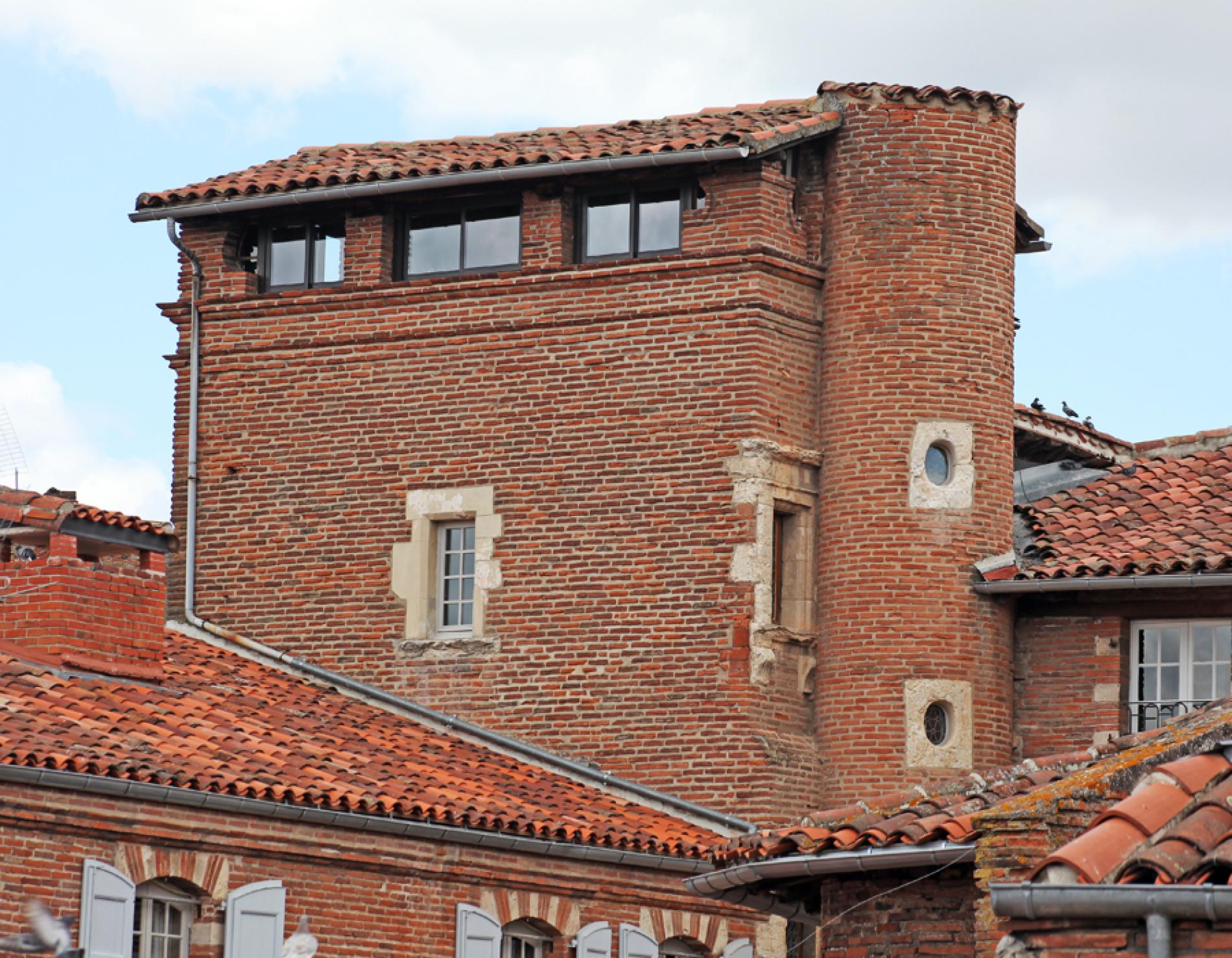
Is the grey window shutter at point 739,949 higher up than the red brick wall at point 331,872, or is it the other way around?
the red brick wall at point 331,872

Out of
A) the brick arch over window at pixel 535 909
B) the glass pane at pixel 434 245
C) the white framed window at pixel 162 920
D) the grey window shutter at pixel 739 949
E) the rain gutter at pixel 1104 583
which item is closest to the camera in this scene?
the white framed window at pixel 162 920

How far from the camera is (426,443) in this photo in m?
24.7

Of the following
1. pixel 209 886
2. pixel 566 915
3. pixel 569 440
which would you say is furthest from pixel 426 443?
pixel 209 886

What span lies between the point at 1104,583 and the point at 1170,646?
0.99 m

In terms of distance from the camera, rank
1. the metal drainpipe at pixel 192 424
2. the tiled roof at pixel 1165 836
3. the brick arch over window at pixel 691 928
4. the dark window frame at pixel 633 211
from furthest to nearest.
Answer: the metal drainpipe at pixel 192 424, the dark window frame at pixel 633 211, the brick arch over window at pixel 691 928, the tiled roof at pixel 1165 836

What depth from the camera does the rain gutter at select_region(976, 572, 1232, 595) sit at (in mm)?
22266

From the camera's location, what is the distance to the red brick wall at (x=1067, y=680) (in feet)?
75.3

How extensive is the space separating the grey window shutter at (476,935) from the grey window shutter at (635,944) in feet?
4.69

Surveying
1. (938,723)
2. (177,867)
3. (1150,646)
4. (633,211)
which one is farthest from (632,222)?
(177,867)

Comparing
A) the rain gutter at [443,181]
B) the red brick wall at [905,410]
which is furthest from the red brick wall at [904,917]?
the rain gutter at [443,181]

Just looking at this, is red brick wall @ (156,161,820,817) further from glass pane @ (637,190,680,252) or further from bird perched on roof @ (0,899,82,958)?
bird perched on roof @ (0,899,82,958)

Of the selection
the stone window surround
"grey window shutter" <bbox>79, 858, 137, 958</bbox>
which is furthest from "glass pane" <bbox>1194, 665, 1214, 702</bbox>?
"grey window shutter" <bbox>79, 858, 137, 958</bbox>

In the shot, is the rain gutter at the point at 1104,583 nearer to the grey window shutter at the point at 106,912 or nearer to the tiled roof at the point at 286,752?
the tiled roof at the point at 286,752

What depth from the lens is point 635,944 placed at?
71.0 ft
